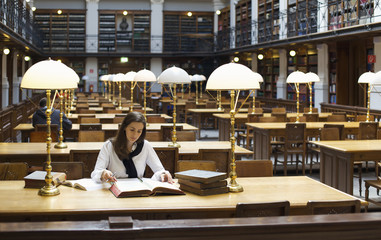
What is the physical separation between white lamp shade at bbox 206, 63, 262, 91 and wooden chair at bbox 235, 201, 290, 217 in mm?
850

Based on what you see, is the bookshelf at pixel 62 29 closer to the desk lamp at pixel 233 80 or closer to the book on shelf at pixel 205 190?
the desk lamp at pixel 233 80

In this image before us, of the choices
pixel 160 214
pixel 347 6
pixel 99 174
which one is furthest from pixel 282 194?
pixel 347 6

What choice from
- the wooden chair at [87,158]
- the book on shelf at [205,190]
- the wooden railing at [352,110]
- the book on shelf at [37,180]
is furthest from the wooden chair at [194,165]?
the wooden railing at [352,110]

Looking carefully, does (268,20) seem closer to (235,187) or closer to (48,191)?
(235,187)

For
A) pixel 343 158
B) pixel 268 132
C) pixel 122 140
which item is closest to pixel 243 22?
pixel 268 132

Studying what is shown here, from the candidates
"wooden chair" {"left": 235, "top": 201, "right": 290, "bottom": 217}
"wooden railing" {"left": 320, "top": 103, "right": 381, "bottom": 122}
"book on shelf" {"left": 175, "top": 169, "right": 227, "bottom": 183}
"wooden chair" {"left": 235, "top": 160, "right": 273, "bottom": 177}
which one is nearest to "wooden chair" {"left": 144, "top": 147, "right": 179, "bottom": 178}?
"wooden chair" {"left": 235, "top": 160, "right": 273, "bottom": 177}

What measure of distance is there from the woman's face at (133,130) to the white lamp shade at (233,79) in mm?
555

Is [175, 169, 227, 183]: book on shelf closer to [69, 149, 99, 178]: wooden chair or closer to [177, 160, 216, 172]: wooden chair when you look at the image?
[177, 160, 216, 172]: wooden chair

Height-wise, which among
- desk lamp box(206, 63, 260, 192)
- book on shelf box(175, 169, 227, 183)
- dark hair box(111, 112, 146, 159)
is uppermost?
desk lamp box(206, 63, 260, 192)

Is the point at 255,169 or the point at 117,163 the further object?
the point at 255,169

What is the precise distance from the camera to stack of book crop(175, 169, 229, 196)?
3.14 m

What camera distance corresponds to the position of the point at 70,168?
3857 millimetres

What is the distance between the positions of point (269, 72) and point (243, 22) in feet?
8.44

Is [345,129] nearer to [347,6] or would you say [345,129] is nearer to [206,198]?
[347,6]
